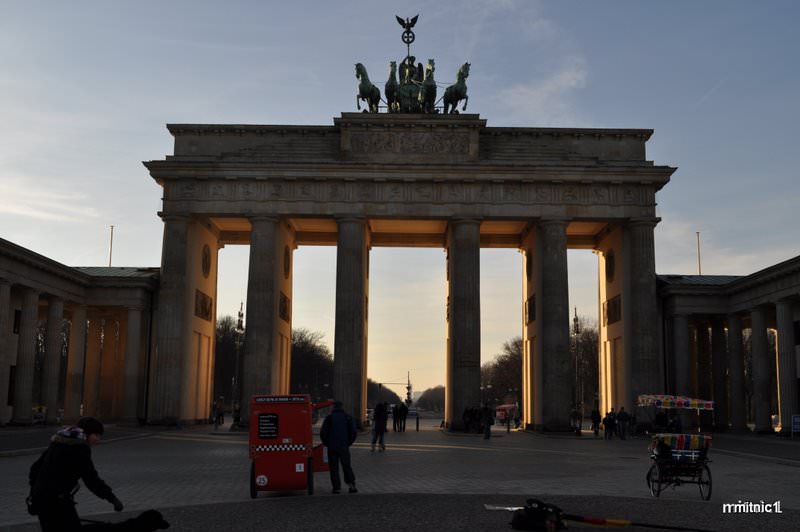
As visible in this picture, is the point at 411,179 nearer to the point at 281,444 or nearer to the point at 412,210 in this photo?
the point at 412,210

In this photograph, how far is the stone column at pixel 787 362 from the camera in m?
45.9

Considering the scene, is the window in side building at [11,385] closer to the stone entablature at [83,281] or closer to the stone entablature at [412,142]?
the stone entablature at [83,281]

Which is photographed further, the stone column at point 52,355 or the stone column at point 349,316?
the stone column at point 52,355

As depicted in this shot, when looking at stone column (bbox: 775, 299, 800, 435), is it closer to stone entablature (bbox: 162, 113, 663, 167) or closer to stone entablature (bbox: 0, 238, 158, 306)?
stone entablature (bbox: 162, 113, 663, 167)

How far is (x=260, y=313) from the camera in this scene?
4922 centimetres

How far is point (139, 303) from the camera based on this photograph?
52750 millimetres

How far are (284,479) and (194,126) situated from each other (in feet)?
125

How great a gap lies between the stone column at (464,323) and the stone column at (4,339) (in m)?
23.3

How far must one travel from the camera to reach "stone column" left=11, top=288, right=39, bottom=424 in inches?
1855

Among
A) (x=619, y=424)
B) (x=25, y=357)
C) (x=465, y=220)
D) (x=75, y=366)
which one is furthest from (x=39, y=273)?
(x=619, y=424)

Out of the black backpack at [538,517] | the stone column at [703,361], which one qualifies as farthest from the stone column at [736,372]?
the black backpack at [538,517]

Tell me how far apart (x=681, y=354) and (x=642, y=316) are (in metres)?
5.75

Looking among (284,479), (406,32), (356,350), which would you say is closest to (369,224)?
(356,350)

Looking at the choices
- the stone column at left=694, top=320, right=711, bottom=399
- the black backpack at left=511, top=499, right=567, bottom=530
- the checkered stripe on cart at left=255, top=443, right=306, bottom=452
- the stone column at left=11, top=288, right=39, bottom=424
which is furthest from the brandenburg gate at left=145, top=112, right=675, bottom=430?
the black backpack at left=511, top=499, right=567, bottom=530
